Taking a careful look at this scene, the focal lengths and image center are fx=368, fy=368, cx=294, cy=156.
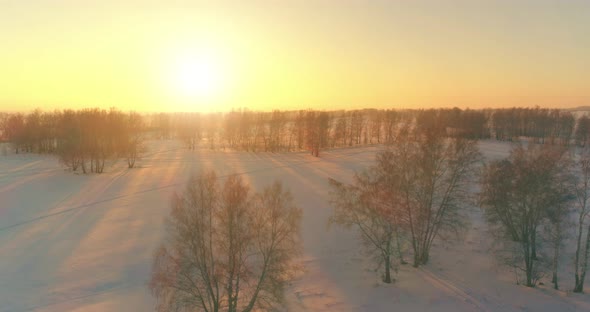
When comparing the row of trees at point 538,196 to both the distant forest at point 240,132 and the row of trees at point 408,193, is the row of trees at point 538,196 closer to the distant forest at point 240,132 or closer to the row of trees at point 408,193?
the row of trees at point 408,193

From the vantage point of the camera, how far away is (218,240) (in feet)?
56.7

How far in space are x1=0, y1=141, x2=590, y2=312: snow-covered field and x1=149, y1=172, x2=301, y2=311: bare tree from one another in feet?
16.6

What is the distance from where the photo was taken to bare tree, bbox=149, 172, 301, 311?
16.7m

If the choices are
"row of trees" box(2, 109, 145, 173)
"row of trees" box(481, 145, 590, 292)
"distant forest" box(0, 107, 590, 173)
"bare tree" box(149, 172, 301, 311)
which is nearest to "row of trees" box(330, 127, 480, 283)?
"row of trees" box(481, 145, 590, 292)

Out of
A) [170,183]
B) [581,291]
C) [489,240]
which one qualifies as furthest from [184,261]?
[170,183]

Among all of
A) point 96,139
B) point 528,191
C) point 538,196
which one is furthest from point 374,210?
point 96,139

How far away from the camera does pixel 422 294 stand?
73.6 ft

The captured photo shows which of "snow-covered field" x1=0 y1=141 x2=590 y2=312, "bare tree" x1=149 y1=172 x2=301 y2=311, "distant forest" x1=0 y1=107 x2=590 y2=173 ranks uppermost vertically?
"distant forest" x1=0 y1=107 x2=590 y2=173

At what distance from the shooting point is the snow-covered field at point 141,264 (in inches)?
853

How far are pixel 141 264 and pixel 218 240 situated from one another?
41.7 ft

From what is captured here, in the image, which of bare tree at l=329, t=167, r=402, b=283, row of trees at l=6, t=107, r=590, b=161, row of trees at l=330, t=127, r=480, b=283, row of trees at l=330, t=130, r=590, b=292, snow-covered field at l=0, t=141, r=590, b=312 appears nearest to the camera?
snow-covered field at l=0, t=141, r=590, b=312

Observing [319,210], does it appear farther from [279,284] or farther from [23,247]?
[23,247]

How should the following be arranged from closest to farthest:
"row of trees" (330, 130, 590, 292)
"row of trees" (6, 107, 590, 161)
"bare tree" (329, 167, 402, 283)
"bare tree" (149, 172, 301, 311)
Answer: "bare tree" (149, 172, 301, 311), "row of trees" (330, 130, 590, 292), "bare tree" (329, 167, 402, 283), "row of trees" (6, 107, 590, 161)

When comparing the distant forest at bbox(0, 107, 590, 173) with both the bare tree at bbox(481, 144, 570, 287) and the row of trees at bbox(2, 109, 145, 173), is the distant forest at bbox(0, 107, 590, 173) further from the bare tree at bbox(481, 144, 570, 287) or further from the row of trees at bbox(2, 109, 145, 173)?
the bare tree at bbox(481, 144, 570, 287)
